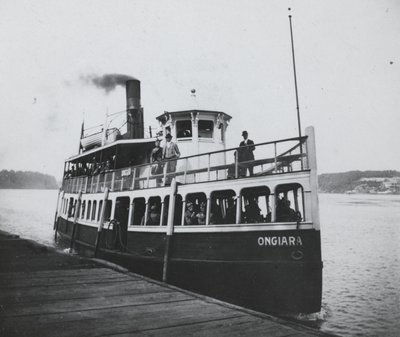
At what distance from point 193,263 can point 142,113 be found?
11.9 metres

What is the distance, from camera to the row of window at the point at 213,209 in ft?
28.9

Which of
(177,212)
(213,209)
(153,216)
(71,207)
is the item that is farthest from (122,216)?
(71,207)

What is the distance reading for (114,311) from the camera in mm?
4105

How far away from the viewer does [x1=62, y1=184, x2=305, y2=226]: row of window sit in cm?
880

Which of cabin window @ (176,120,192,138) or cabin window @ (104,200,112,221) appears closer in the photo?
cabin window @ (176,120,192,138)

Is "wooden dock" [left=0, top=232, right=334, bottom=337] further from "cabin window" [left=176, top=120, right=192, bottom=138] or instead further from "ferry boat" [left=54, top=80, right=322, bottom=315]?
"cabin window" [left=176, top=120, right=192, bottom=138]

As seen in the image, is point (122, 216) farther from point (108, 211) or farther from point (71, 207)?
point (71, 207)

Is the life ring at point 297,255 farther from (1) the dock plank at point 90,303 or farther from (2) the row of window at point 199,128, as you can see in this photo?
(2) the row of window at point 199,128

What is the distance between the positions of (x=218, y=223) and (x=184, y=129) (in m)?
5.53

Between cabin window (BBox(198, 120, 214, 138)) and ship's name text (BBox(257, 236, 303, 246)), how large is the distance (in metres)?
6.39

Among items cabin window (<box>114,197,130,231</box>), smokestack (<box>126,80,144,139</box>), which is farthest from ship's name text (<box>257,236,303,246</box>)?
smokestack (<box>126,80,144,139</box>)

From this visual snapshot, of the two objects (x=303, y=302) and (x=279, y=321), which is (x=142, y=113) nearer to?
(x=303, y=302)

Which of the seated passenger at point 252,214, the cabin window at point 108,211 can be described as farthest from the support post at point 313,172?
the cabin window at point 108,211

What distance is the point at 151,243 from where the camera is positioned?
10.9 metres
